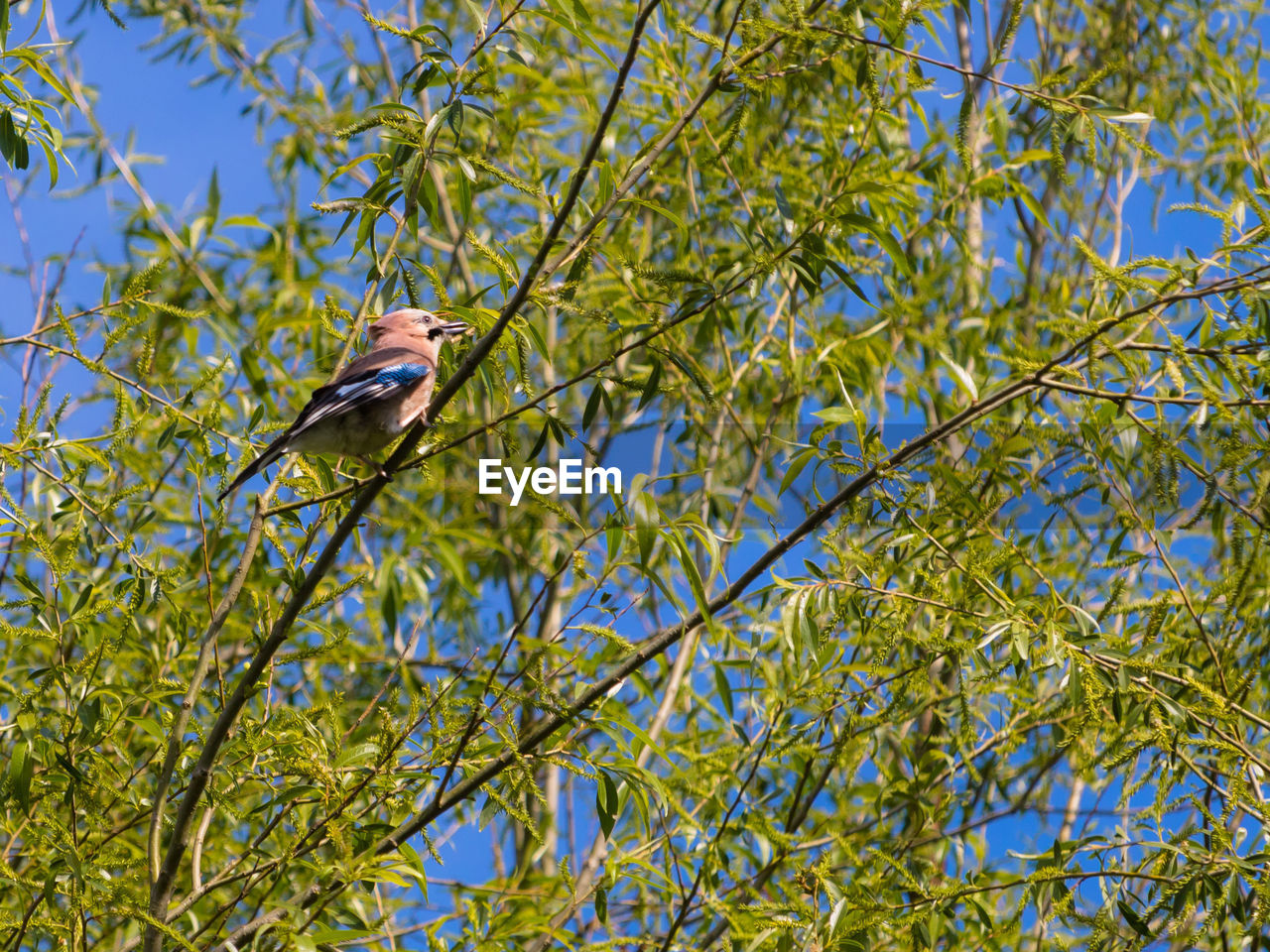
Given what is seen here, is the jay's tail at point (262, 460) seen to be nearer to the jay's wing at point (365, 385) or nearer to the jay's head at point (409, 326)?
the jay's wing at point (365, 385)

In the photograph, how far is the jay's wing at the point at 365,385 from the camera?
2992mm

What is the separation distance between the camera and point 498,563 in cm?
564

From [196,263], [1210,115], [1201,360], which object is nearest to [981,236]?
[1210,115]

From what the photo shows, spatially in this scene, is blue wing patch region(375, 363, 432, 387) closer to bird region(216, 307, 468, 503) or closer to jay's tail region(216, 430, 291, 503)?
bird region(216, 307, 468, 503)

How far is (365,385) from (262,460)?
0.35 meters

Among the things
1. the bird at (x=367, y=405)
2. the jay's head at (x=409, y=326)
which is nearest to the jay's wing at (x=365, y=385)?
the bird at (x=367, y=405)

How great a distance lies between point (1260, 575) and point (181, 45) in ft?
15.6

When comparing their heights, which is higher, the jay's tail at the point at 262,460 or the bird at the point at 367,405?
the bird at the point at 367,405

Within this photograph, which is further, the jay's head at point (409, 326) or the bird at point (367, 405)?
the jay's head at point (409, 326)

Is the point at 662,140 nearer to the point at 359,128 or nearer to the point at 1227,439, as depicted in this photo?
the point at 359,128

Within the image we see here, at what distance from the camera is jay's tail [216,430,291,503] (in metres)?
2.83

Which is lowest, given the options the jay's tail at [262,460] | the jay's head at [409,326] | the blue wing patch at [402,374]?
the jay's tail at [262,460]

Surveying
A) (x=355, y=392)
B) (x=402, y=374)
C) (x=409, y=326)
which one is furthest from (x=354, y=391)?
(x=409, y=326)

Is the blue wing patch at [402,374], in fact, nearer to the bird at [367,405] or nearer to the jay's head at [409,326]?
the bird at [367,405]
